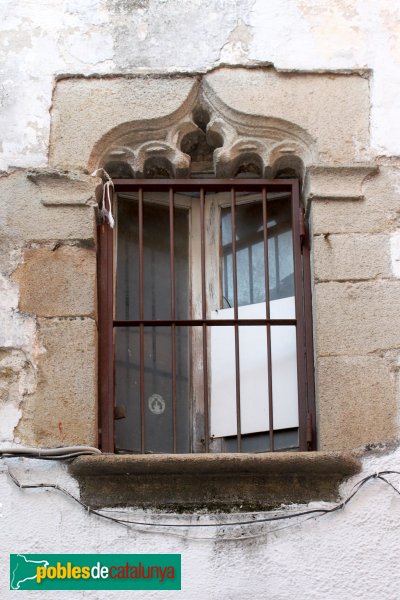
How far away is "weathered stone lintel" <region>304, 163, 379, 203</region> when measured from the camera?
5617 millimetres

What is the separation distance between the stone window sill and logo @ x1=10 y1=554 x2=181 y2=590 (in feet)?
0.68

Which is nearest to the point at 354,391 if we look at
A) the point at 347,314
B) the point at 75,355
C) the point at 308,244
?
the point at 347,314

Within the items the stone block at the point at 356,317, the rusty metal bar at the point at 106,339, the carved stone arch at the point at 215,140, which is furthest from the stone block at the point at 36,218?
the stone block at the point at 356,317

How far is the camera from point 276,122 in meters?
5.75

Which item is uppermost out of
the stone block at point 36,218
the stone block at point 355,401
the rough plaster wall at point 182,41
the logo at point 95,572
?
the rough plaster wall at point 182,41

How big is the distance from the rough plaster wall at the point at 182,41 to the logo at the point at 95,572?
1861mm

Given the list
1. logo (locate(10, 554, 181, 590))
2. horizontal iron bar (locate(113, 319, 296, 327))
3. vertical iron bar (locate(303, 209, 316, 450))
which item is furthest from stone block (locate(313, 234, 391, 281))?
logo (locate(10, 554, 181, 590))

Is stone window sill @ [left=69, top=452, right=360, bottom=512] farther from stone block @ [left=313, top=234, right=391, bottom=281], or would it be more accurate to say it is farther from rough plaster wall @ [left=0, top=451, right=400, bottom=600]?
stone block @ [left=313, top=234, right=391, bottom=281]

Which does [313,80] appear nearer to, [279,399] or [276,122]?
[276,122]

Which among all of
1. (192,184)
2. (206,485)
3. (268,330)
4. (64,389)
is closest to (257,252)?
(192,184)

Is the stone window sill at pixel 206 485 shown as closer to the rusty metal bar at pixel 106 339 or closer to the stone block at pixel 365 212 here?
the rusty metal bar at pixel 106 339

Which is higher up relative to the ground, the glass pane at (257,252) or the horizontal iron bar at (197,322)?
the glass pane at (257,252)

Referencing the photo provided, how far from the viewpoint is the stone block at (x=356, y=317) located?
17.6ft

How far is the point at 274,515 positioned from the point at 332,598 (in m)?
0.38
